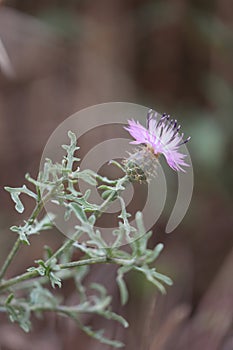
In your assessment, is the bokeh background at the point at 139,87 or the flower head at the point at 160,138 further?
the bokeh background at the point at 139,87

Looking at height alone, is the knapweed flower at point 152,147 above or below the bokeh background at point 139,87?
below

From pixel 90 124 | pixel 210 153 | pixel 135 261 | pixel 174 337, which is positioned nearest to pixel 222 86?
pixel 210 153

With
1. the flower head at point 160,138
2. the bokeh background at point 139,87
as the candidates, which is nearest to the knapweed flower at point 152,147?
the flower head at point 160,138

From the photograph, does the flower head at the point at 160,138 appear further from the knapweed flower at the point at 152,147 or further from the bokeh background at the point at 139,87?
the bokeh background at the point at 139,87

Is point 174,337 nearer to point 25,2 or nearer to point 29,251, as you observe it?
point 29,251

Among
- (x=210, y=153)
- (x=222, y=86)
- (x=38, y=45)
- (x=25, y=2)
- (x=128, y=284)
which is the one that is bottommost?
(x=128, y=284)

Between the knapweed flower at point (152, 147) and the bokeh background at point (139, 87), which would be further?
the bokeh background at point (139, 87)

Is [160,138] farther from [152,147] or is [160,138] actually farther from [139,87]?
[139,87]

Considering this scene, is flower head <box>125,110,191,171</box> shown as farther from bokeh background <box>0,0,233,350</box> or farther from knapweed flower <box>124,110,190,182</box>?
bokeh background <box>0,0,233,350</box>
